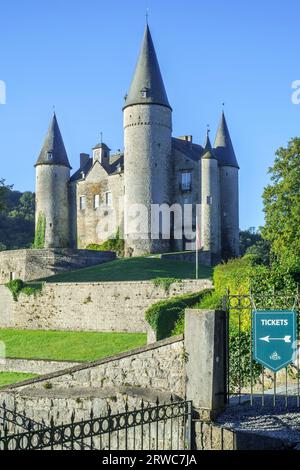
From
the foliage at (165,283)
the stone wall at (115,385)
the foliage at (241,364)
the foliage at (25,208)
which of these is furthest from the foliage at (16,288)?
the foliage at (25,208)

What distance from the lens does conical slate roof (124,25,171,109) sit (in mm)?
50531

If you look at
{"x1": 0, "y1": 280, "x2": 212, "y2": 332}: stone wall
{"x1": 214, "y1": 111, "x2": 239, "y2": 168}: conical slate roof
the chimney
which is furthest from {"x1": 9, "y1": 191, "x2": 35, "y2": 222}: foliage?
{"x1": 0, "y1": 280, "x2": 212, "y2": 332}: stone wall

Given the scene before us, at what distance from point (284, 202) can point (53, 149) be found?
29.4 meters

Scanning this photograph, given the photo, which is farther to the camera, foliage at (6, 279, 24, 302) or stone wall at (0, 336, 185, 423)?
foliage at (6, 279, 24, 302)

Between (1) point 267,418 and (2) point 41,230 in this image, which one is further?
(2) point 41,230

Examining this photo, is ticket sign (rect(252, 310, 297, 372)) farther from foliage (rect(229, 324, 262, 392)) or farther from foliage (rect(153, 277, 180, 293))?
foliage (rect(153, 277, 180, 293))

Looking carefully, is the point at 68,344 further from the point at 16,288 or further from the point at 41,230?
the point at 41,230

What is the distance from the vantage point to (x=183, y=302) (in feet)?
87.0

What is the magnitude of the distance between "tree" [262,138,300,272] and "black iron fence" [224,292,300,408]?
528 inches

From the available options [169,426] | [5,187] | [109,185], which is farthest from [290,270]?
[109,185]

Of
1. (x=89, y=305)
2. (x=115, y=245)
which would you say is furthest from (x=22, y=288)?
(x=115, y=245)

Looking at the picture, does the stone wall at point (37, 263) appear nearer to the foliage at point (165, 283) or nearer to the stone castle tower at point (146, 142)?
the stone castle tower at point (146, 142)

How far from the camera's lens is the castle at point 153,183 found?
5050cm

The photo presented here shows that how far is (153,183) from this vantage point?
1998 inches
